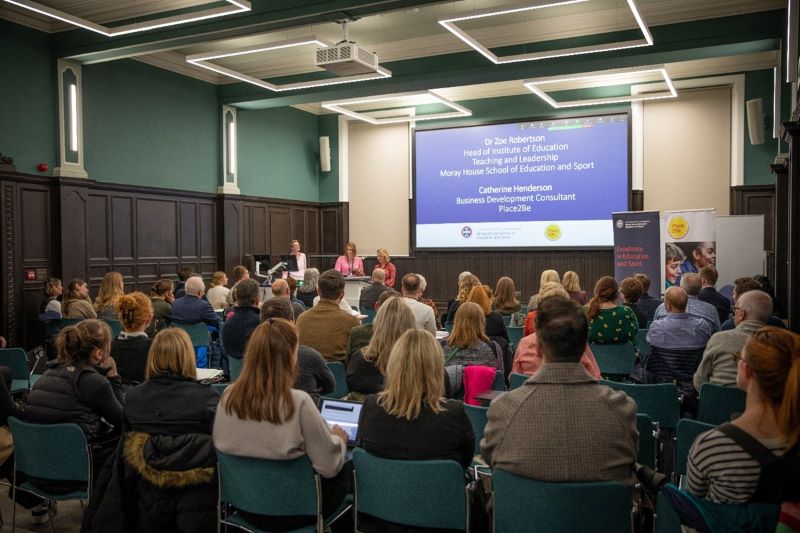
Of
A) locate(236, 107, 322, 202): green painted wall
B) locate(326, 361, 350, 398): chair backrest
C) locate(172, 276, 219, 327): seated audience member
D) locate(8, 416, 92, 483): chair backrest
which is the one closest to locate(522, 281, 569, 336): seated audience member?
locate(326, 361, 350, 398): chair backrest

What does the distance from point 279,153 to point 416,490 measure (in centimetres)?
1119

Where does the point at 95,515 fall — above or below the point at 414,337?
below

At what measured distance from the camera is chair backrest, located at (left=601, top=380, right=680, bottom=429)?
3.63 m

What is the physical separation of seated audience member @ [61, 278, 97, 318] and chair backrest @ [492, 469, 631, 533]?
564cm

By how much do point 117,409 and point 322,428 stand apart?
1245 mm

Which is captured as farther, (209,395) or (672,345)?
(672,345)

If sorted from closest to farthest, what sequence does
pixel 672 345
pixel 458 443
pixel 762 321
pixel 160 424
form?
pixel 458 443 < pixel 160 424 < pixel 762 321 < pixel 672 345

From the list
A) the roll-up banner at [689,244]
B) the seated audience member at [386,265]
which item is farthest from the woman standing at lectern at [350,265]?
the roll-up banner at [689,244]

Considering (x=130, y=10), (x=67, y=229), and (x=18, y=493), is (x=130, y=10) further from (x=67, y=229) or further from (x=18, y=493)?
(x=18, y=493)

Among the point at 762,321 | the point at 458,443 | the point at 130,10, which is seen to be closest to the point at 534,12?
the point at 130,10

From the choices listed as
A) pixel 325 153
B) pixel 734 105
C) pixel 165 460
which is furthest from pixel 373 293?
pixel 734 105

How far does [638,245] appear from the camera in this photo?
10.2 m

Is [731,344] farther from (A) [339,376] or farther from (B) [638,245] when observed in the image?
(B) [638,245]

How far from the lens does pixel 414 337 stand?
8.69ft
